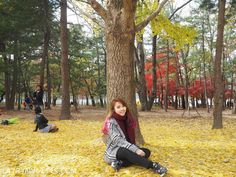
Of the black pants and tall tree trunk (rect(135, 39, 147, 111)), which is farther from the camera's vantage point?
tall tree trunk (rect(135, 39, 147, 111))

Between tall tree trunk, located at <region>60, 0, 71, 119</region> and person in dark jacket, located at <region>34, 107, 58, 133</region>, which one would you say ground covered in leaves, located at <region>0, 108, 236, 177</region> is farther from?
tall tree trunk, located at <region>60, 0, 71, 119</region>

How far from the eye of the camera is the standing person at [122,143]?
4.99 meters

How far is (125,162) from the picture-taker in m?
5.21

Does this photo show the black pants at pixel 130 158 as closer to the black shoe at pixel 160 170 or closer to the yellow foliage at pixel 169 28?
the black shoe at pixel 160 170

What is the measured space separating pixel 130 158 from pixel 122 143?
29 centimetres

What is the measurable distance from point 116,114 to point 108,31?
2.44 m

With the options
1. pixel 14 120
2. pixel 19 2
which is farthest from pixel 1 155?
pixel 19 2

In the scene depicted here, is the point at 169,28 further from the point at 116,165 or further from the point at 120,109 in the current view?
the point at 116,165

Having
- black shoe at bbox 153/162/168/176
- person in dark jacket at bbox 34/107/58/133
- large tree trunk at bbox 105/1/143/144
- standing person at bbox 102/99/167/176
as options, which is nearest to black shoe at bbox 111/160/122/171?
standing person at bbox 102/99/167/176

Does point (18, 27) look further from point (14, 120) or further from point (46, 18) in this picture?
point (14, 120)

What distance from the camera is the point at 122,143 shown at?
17.1ft

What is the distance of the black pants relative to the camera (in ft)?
16.1

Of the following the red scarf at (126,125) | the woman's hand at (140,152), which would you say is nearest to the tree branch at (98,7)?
the red scarf at (126,125)

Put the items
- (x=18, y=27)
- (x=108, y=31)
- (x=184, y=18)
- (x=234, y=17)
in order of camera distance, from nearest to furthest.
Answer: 1. (x=108, y=31)
2. (x=234, y=17)
3. (x=18, y=27)
4. (x=184, y=18)
